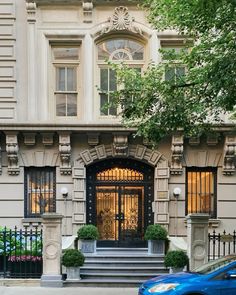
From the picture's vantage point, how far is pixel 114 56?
20.2 metres

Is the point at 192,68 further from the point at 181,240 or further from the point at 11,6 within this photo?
the point at 11,6

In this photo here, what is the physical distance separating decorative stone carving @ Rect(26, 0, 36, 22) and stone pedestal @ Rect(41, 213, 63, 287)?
7310 millimetres

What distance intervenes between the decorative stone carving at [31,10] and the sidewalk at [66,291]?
9246 mm

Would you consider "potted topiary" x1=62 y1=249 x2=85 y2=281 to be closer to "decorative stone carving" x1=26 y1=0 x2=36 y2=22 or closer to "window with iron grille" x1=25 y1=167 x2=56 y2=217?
"window with iron grille" x1=25 y1=167 x2=56 y2=217

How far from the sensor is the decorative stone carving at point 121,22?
19.7 metres

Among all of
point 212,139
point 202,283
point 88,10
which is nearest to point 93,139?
point 212,139

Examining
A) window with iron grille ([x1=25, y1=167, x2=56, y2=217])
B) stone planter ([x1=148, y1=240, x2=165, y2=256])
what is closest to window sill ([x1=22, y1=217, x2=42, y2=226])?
window with iron grille ([x1=25, y1=167, x2=56, y2=217])

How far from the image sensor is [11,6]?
1969 centimetres

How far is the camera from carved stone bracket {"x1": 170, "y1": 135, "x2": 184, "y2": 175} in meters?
19.3

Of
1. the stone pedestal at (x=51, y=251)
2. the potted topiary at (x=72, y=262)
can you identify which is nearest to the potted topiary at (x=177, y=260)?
the potted topiary at (x=72, y=262)

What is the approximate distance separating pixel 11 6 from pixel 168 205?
8.80 m

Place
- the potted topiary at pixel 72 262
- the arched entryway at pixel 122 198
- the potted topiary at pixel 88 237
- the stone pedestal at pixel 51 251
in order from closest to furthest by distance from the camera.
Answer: the stone pedestal at pixel 51 251
the potted topiary at pixel 72 262
the potted topiary at pixel 88 237
the arched entryway at pixel 122 198

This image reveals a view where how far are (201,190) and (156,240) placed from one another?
303cm

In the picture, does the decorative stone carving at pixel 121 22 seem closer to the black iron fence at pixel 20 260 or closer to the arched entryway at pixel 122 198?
the arched entryway at pixel 122 198
